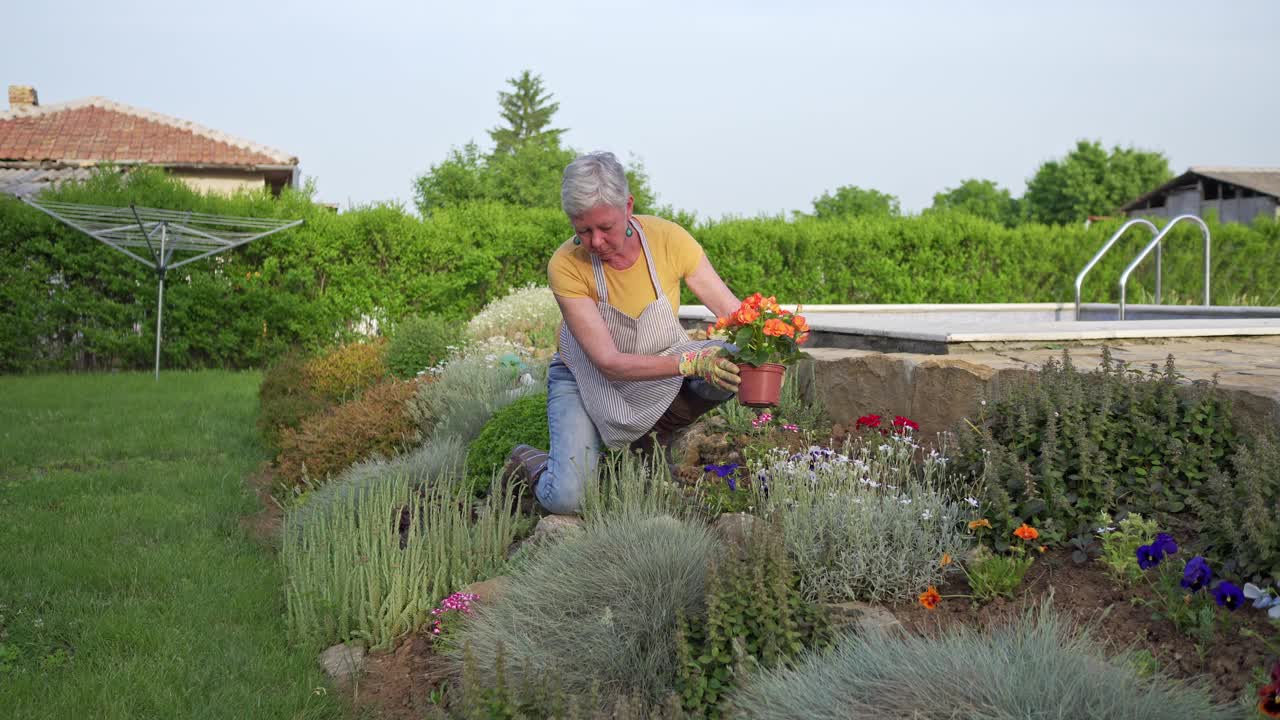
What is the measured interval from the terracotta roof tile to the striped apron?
19.6 metres

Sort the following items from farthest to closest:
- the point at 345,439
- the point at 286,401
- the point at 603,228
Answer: the point at 286,401
the point at 345,439
the point at 603,228

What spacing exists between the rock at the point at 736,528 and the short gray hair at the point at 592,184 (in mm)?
1171

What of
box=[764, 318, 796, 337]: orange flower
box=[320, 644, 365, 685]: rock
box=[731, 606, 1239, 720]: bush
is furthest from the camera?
box=[764, 318, 796, 337]: orange flower

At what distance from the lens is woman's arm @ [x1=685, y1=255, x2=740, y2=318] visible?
12.7 ft

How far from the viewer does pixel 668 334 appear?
3.89m

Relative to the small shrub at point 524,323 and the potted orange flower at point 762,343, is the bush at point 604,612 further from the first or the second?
the small shrub at point 524,323

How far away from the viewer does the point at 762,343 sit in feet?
10.9

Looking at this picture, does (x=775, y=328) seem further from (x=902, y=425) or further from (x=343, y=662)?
(x=343, y=662)

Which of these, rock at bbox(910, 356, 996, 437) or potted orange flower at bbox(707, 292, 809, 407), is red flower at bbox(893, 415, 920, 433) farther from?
potted orange flower at bbox(707, 292, 809, 407)

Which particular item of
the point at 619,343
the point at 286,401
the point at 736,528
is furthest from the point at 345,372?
the point at 736,528

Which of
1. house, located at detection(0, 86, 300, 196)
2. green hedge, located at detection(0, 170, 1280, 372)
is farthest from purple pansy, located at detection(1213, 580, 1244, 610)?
house, located at detection(0, 86, 300, 196)

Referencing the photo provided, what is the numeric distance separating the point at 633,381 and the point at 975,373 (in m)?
1.49

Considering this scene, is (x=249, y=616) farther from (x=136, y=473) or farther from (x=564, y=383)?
(x=136, y=473)

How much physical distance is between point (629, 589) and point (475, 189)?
41.6 m
